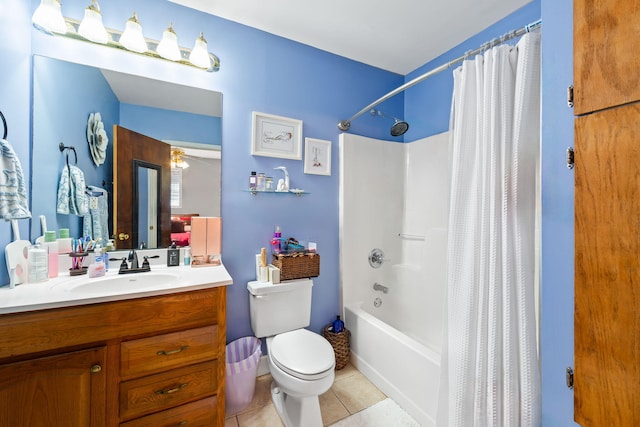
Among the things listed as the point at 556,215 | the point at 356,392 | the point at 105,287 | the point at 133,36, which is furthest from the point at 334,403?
the point at 133,36

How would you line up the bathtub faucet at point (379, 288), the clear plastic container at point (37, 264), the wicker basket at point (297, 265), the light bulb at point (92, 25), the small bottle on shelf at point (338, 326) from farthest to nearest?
1. the bathtub faucet at point (379, 288)
2. the small bottle on shelf at point (338, 326)
3. the wicker basket at point (297, 265)
4. the light bulb at point (92, 25)
5. the clear plastic container at point (37, 264)

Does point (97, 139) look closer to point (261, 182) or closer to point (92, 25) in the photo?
point (92, 25)

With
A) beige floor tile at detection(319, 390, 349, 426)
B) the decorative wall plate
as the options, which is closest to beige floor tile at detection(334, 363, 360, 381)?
beige floor tile at detection(319, 390, 349, 426)

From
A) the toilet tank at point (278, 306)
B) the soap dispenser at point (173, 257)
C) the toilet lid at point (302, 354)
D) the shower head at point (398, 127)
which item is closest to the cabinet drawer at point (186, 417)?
the toilet lid at point (302, 354)

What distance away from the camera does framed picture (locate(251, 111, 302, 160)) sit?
1.82 metres

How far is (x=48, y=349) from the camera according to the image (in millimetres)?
929

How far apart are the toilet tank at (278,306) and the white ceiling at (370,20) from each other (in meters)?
1.84

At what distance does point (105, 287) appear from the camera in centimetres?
127

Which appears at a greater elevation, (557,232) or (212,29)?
(212,29)

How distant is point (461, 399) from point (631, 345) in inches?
24.3

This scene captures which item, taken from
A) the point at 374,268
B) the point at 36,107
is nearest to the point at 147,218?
the point at 36,107

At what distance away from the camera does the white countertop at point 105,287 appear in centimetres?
93

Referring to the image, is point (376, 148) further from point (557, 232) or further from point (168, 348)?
point (168, 348)

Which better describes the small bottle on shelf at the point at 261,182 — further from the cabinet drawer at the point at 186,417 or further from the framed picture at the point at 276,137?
the cabinet drawer at the point at 186,417
